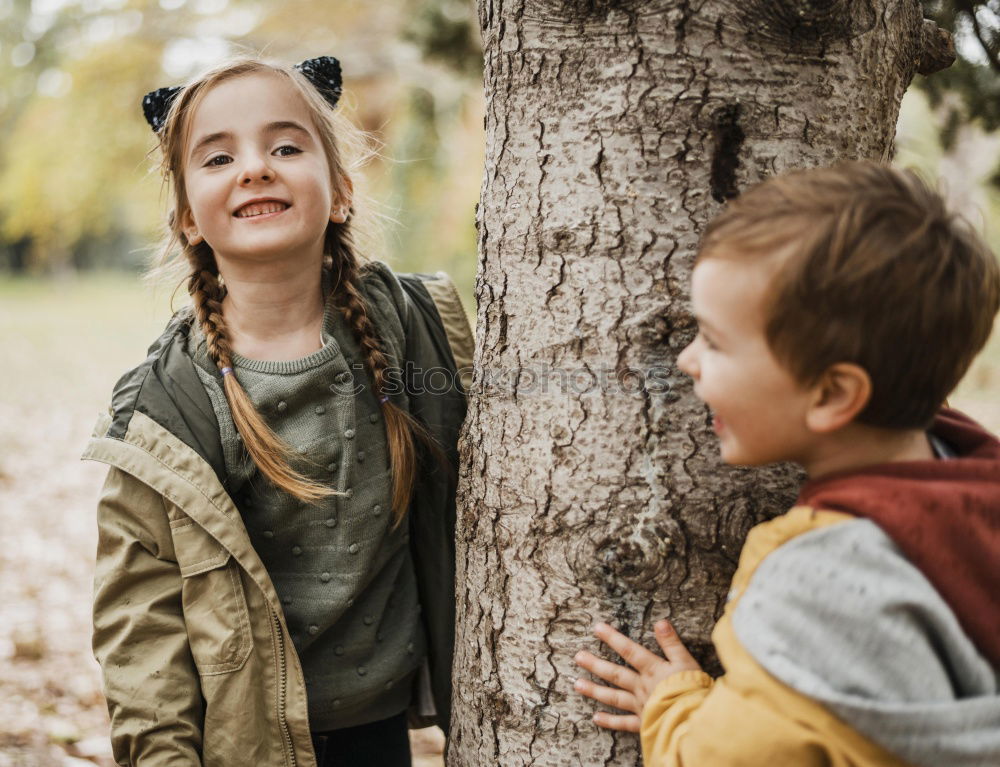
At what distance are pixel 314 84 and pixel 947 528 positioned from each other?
1671mm

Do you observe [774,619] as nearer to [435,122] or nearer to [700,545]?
[700,545]

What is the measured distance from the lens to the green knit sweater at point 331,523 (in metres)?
1.78

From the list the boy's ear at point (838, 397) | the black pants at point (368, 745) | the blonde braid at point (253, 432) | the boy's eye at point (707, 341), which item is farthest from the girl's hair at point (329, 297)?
the boy's ear at point (838, 397)

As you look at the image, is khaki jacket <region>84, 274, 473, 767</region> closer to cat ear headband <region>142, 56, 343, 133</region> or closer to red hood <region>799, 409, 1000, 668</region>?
cat ear headband <region>142, 56, 343, 133</region>

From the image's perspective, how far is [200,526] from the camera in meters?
1.61

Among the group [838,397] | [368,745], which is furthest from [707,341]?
[368,745]

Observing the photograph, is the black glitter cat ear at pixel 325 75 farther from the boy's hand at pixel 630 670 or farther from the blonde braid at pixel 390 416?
the boy's hand at pixel 630 670

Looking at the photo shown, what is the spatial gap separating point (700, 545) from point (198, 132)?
1.38 metres

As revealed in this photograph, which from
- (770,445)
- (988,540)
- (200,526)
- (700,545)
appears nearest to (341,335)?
(200,526)

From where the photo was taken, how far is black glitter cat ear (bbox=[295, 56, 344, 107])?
1992 mm

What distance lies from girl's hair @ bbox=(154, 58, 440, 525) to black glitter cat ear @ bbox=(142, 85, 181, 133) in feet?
0.15

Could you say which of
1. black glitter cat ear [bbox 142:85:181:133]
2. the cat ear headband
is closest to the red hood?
the cat ear headband

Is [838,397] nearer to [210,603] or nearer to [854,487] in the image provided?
[854,487]

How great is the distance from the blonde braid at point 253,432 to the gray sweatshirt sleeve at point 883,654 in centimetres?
103
